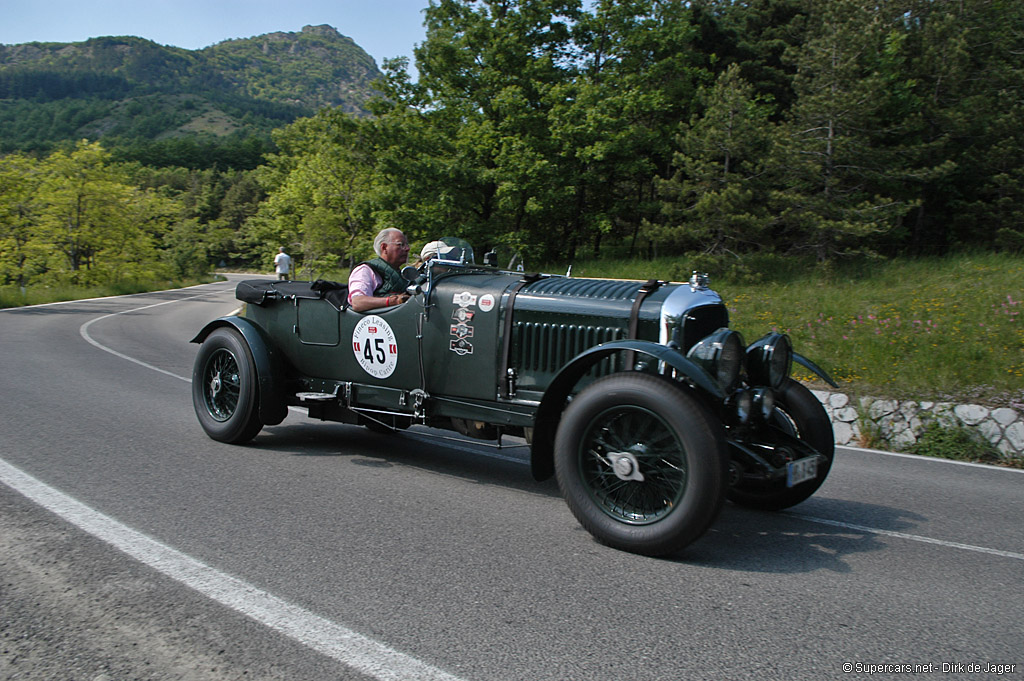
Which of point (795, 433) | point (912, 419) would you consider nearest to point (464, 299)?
point (795, 433)

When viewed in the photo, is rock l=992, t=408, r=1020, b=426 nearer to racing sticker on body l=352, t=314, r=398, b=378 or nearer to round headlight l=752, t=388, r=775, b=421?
round headlight l=752, t=388, r=775, b=421

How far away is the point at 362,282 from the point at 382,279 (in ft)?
0.65

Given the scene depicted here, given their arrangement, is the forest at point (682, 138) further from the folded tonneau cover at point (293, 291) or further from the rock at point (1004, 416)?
the folded tonneau cover at point (293, 291)

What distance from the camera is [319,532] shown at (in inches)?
152

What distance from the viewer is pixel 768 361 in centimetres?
429

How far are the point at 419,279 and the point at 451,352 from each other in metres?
0.57

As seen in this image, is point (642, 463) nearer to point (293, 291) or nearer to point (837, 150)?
point (293, 291)

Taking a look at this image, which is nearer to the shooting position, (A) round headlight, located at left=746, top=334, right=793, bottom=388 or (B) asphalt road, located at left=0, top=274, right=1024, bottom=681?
(B) asphalt road, located at left=0, top=274, right=1024, bottom=681

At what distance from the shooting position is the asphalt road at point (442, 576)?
258 cm

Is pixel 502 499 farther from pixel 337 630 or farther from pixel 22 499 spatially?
pixel 22 499

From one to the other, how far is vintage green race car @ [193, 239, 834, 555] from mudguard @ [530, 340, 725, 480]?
0.04 feet

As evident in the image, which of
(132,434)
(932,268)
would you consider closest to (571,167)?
(932,268)

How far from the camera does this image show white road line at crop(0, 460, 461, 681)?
98.2 inches

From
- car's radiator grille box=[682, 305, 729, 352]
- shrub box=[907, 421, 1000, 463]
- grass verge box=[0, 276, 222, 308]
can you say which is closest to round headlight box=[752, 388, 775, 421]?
car's radiator grille box=[682, 305, 729, 352]
